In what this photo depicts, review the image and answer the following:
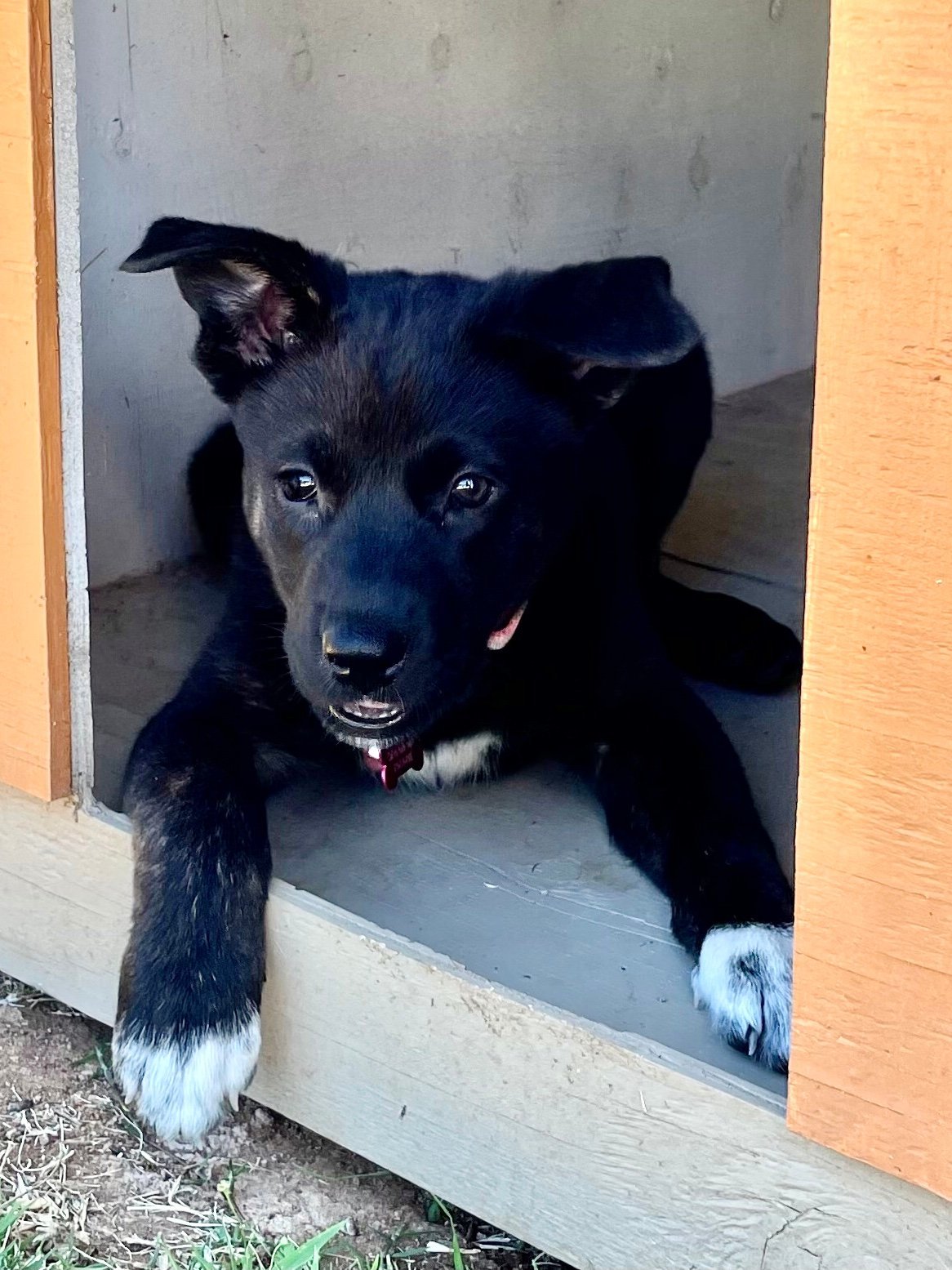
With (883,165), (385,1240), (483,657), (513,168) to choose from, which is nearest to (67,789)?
(483,657)

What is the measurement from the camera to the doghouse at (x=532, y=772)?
1.52 m

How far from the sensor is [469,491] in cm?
244

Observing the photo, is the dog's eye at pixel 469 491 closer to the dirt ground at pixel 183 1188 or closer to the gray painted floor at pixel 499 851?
the gray painted floor at pixel 499 851

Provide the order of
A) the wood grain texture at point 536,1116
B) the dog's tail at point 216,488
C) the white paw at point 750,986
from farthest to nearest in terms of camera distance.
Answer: the dog's tail at point 216,488 < the white paw at point 750,986 < the wood grain texture at point 536,1116

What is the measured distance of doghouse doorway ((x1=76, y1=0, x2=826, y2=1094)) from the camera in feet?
8.21

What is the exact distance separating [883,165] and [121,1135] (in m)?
1.87

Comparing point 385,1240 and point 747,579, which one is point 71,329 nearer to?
point 385,1240

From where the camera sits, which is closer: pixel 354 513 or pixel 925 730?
pixel 925 730

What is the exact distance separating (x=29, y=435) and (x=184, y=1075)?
997mm

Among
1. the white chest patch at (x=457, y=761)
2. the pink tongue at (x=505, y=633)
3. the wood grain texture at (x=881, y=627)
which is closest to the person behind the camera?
the wood grain texture at (x=881, y=627)

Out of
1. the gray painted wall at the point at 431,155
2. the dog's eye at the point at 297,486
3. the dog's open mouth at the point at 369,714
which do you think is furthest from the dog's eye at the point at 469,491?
the gray painted wall at the point at 431,155

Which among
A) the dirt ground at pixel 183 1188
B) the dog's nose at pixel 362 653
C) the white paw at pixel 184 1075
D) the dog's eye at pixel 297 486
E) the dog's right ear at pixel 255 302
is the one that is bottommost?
the dirt ground at pixel 183 1188

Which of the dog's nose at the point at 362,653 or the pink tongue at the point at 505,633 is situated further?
the pink tongue at the point at 505,633

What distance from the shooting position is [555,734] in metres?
2.88
